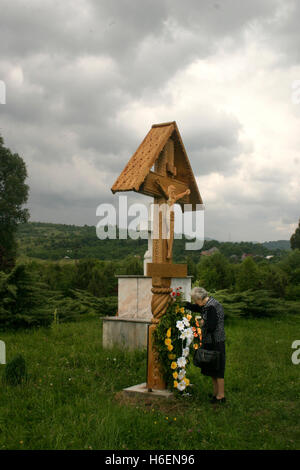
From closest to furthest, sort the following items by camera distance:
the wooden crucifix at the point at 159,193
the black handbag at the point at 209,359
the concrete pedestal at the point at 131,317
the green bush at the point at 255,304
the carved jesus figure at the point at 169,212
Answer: the black handbag at the point at 209,359 → the wooden crucifix at the point at 159,193 → the carved jesus figure at the point at 169,212 → the concrete pedestal at the point at 131,317 → the green bush at the point at 255,304

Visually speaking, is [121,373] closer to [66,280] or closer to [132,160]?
[132,160]

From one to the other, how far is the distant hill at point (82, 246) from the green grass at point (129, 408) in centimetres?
710

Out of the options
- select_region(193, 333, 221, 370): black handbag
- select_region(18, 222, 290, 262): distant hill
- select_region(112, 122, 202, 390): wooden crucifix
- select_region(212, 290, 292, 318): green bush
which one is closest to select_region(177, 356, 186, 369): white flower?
select_region(193, 333, 221, 370): black handbag

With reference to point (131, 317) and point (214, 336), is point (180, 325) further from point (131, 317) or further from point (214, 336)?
point (131, 317)

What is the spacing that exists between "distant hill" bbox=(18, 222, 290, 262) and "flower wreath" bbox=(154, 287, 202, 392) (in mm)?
8237

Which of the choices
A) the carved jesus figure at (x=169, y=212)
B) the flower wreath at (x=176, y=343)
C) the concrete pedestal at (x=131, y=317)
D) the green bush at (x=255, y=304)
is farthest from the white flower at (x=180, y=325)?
the green bush at (x=255, y=304)

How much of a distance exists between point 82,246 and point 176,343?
28842mm

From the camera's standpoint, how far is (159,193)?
625 cm

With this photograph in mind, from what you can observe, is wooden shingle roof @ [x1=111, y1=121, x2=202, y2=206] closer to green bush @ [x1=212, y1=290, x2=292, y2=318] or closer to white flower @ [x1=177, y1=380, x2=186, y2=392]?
white flower @ [x1=177, y1=380, x2=186, y2=392]

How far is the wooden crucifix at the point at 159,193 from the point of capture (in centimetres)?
576

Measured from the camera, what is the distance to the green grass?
407cm

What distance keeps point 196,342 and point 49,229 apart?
178 feet

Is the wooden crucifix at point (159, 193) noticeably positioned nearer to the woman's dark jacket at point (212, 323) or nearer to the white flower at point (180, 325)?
the white flower at point (180, 325)

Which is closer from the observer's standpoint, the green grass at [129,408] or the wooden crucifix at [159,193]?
the green grass at [129,408]
